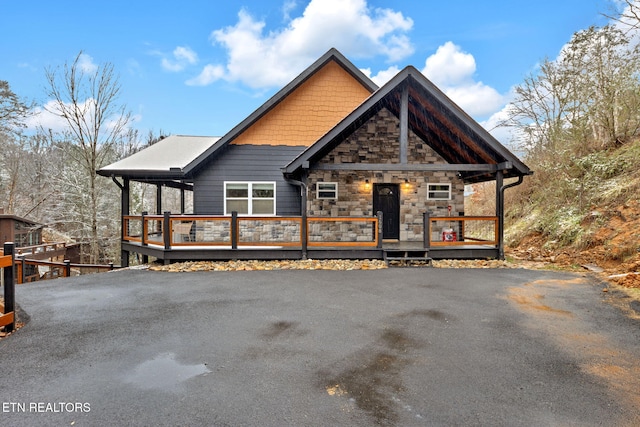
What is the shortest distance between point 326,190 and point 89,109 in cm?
1505

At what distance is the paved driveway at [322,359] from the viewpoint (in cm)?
258

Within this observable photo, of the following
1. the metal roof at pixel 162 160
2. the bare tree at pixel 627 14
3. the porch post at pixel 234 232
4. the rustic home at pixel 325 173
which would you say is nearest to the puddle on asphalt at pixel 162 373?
the porch post at pixel 234 232

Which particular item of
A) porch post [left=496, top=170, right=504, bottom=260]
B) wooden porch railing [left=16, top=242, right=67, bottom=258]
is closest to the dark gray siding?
porch post [left=496, top=170, right=504, bottom=260]

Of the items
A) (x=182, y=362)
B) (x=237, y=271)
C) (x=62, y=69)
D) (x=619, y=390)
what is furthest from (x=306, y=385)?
(x=62, y=69)

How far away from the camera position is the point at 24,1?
806 inches

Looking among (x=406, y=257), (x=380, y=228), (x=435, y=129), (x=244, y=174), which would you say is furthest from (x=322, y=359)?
(x=435, y=129)

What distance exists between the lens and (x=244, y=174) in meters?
11.6

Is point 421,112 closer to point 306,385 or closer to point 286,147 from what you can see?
point 286,147

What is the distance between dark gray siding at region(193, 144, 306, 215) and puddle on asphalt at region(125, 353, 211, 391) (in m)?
8.44

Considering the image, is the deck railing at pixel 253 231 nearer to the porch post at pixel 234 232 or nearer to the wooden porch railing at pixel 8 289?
the porch post at pixel 234 232

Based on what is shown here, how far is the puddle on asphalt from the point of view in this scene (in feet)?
9.81

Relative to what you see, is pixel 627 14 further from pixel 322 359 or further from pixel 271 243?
pixel 322 359

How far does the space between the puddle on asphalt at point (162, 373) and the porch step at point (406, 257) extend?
273 inches

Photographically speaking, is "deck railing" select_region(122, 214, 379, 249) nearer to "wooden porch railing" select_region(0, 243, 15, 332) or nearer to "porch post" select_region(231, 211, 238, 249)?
"porch post" select_region(231, 211, 238, 249)
